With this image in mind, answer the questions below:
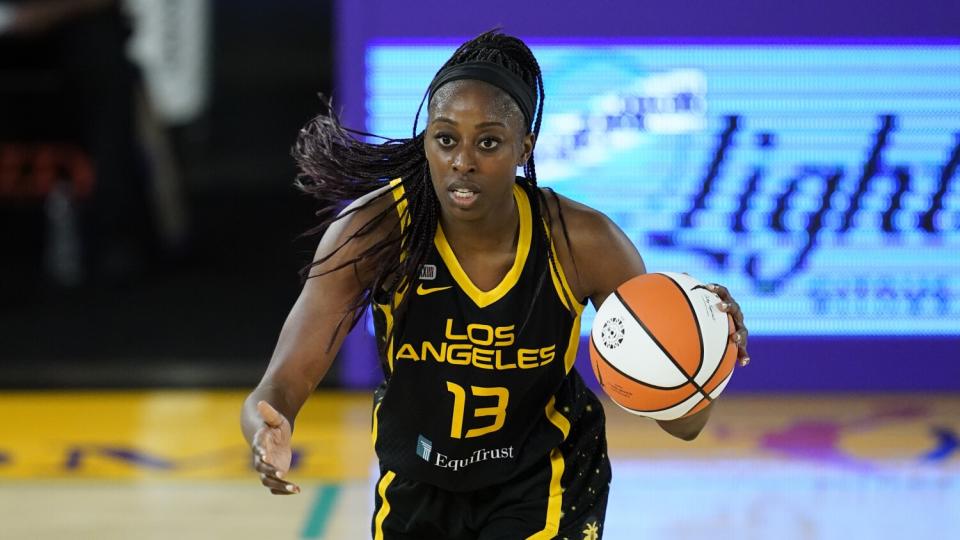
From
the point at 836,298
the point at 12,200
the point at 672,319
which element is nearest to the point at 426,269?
the point at 672,319

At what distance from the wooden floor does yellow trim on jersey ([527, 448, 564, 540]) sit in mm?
1517

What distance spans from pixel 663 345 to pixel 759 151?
353cm

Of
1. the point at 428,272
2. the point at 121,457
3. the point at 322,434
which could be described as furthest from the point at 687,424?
the point at 121,457

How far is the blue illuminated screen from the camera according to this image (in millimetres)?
6293

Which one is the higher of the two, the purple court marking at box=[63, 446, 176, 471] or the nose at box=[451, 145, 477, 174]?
the nose at box=[451, 145, 477, 174]

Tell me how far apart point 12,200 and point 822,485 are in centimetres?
696

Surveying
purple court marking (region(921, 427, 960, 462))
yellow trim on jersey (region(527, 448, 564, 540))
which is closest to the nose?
yellow trim on jersey (region(527, 448, 564, 540))

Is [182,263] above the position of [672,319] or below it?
below

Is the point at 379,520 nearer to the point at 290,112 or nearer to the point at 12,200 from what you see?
the point at 12,200

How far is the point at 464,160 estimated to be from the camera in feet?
9.35

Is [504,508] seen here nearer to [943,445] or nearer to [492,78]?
[492,78]

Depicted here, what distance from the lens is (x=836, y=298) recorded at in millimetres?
6398

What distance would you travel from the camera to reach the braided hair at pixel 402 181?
3051mm

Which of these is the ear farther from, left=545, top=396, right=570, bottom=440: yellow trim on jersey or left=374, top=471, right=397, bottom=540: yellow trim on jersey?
left=374, top=471, right=397, bottom=540: yellow trim on jersey
